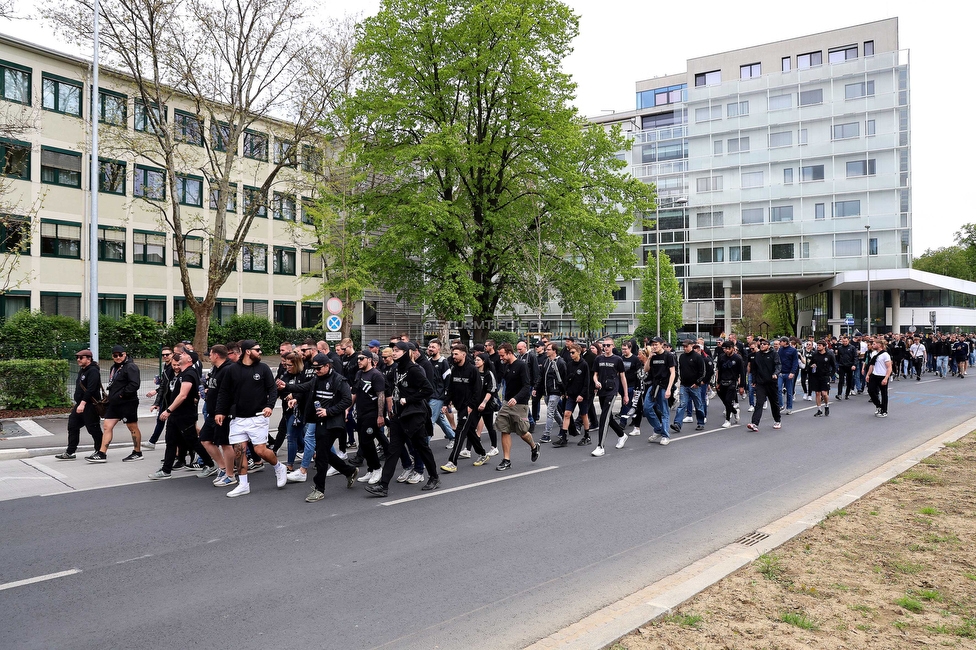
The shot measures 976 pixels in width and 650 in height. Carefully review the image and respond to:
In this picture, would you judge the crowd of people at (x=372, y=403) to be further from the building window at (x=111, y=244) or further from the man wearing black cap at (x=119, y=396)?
the building window at (x=111, y=244)

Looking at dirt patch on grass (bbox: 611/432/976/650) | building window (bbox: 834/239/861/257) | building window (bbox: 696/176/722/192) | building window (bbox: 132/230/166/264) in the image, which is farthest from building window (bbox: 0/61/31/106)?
building window (bbox: 834/239/861/257)

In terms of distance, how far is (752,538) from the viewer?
605 cm

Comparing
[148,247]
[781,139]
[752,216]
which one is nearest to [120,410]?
[148,247]

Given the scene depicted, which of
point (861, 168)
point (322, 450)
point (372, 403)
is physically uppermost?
point (861, 168)

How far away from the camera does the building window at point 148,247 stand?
35.2 metres

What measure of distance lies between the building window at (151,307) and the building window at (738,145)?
44.7m

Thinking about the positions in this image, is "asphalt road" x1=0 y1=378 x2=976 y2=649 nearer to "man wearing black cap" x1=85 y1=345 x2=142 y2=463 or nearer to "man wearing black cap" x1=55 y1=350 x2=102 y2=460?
"man wearing black cap" x1=85 y1=345 x2=142 y2=463

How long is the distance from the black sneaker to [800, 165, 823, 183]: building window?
53387 millimetres

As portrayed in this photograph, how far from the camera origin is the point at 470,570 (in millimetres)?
5465

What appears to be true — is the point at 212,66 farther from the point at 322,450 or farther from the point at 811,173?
the point at 811,173

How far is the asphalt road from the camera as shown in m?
4.46

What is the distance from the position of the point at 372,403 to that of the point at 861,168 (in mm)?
53394

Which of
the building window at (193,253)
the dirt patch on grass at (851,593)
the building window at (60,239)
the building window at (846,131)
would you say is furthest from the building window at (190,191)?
the building window at (846,131)

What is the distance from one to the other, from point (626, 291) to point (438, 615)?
185 ft
